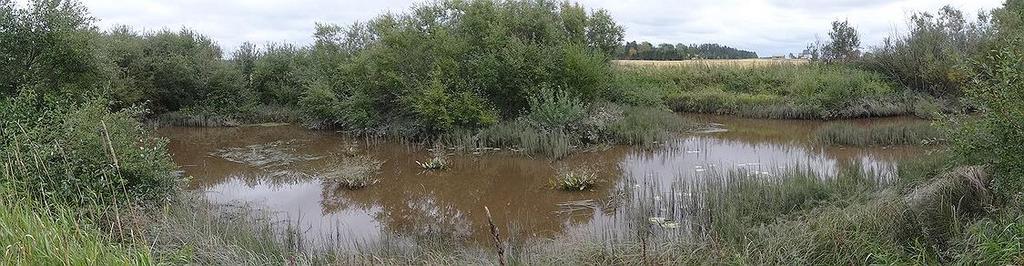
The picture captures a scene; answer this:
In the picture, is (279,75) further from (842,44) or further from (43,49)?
(842,44)

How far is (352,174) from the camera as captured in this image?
11.0 metres

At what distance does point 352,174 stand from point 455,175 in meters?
1.83

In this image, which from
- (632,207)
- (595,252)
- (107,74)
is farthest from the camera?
(107,74)

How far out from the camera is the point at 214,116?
2364 centimetres

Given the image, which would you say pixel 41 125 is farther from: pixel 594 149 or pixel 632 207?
pixel 594 149

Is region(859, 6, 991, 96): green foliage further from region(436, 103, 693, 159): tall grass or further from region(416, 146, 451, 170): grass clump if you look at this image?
region(416, 146, 451, 170): grass clump

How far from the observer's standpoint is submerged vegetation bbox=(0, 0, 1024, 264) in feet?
16.5

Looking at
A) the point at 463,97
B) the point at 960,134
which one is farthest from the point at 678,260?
the point at 463,97

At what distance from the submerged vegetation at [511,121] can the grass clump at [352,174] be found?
3.4 inches

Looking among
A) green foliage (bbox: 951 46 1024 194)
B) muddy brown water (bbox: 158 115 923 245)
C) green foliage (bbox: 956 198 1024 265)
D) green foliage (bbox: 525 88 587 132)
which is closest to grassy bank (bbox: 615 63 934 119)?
muddy brown water (bbox: 158 115 923 245)

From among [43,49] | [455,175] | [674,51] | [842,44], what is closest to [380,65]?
[455,175]

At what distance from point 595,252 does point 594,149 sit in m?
8.71

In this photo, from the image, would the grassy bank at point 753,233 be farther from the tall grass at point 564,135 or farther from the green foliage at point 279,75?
the green foliage at point 279,75

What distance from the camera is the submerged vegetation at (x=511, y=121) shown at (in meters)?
5.02
